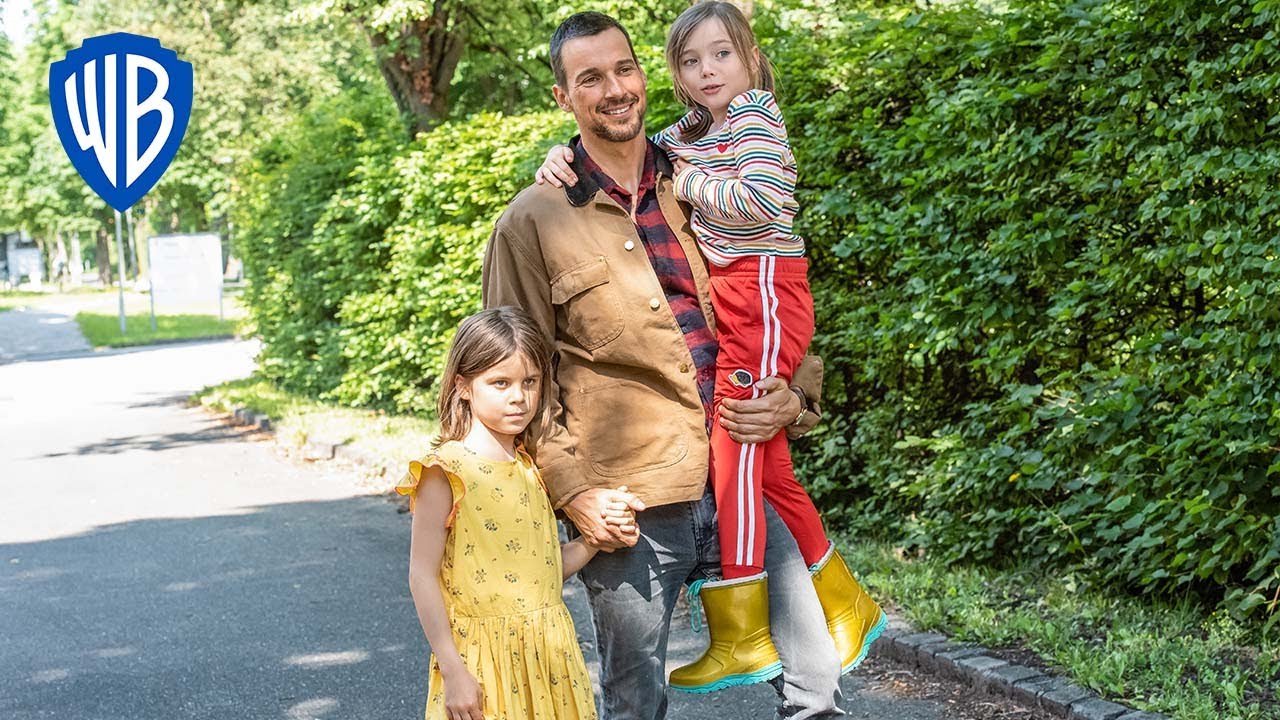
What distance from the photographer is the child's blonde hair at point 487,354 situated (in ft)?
9.64

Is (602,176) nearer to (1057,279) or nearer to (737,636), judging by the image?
(737,636)

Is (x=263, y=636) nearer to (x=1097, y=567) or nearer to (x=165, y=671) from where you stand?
(x=165, y=671)

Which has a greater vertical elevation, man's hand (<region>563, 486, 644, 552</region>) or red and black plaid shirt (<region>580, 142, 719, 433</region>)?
red and black plaid shirt (<region>580, 142, 719, 433</region>)

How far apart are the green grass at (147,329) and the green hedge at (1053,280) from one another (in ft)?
69.2

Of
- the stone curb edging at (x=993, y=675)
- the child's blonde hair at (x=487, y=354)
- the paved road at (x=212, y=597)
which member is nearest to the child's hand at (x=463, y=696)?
the child's blonde hair at (x=487, y=354)

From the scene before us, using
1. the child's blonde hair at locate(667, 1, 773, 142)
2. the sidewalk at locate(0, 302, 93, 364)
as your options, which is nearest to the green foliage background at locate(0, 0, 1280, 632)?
the child's blonde hair at locate(667, 1, 773, 142)

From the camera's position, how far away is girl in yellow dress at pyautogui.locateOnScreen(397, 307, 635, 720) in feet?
9.48

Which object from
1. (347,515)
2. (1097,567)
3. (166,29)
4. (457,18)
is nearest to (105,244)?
(166,29)

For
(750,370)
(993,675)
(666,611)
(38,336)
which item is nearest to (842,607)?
(666,611)

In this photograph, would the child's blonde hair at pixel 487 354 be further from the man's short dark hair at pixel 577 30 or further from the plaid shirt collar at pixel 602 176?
the man's short dark hair at pixel 577 30

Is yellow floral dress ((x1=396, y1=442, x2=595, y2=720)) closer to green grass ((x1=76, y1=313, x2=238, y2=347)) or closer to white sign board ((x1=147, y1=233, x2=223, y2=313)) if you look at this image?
green grass ((x1=76, y1=313, x2=238, y2=347))

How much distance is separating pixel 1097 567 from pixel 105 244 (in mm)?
71540

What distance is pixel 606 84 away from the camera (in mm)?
3004

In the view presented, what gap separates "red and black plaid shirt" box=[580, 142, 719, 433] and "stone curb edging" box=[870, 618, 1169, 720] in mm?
2018
